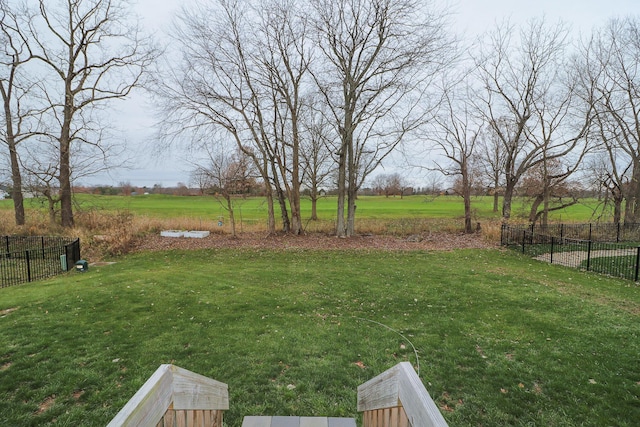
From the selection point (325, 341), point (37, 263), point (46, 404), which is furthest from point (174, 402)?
point (37, 263)

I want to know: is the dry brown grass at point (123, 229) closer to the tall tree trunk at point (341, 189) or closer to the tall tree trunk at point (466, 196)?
the tall tree trunk at point (466, 196)

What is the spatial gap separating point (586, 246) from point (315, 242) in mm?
11848

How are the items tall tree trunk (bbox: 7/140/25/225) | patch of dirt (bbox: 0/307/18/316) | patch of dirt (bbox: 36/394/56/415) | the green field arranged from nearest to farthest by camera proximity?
patch of dirt (bbox: 36/394/56/415)
patch of dirt (bbox: 0/307/18/316)
tall tree trunk (bbox: 7/140/25/225)
the green field

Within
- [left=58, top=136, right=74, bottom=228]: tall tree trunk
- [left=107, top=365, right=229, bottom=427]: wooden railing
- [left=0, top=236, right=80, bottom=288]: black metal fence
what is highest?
[left=58, top=136, right=74, bottom=228]: tall tree trunk

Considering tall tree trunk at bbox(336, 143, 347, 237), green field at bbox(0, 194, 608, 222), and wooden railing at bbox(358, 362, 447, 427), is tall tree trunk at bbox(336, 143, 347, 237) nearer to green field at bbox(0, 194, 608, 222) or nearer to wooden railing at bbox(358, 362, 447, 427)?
green field at bbox(0, 194, 608, 222)

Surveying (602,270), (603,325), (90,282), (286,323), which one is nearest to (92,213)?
(90,282)

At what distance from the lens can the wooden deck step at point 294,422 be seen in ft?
8.89

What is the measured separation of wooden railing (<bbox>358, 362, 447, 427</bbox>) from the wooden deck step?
0.41 metres

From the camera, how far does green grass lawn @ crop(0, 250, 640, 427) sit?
339cm

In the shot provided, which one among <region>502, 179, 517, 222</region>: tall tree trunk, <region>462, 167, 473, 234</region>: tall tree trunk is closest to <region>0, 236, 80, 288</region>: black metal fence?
<region>462, 167, 473, 234</region>: tall tree trunk

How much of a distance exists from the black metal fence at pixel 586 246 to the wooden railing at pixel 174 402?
36.0ft

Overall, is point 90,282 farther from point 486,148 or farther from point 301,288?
point 486,148

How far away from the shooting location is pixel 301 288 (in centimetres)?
782

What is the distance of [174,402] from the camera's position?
1.70 metres
